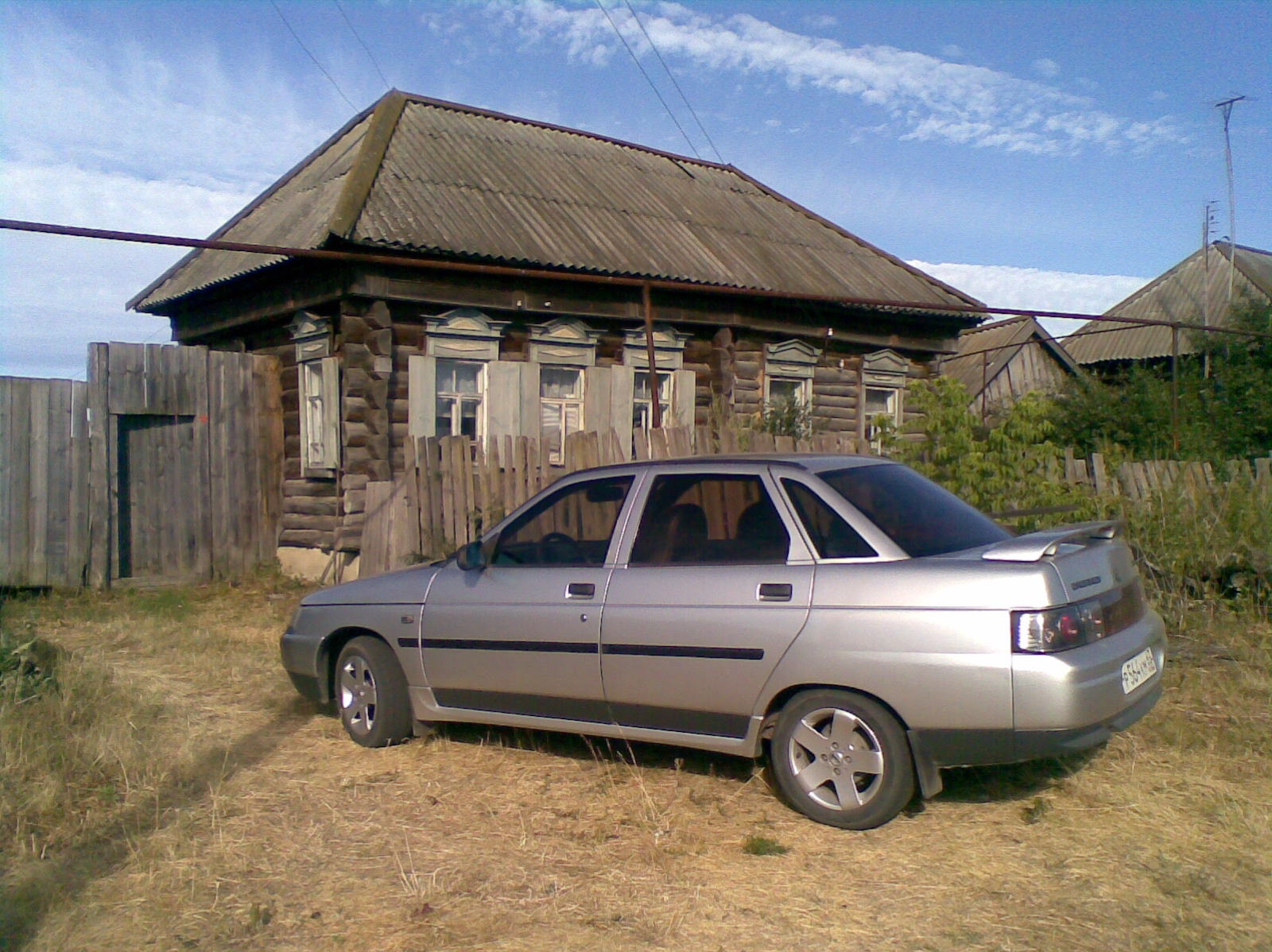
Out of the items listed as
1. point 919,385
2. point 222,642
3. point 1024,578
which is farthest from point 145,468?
point 1024,578

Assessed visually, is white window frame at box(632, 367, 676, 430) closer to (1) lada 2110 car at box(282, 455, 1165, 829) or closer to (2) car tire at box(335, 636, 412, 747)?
(1) lada 2110 car at box(282, 455, 1165, 829)

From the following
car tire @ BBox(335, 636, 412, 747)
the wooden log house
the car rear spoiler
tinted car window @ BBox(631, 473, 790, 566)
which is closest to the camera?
the car rear spoiler

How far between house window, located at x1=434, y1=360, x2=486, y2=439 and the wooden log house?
0.02m

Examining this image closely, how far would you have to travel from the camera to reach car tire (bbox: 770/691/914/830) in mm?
4227

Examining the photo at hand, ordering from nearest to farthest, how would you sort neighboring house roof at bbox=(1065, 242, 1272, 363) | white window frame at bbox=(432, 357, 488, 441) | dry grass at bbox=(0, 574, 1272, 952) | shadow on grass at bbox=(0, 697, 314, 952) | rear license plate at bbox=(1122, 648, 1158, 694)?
1. dry grass at bbox=(0, 574, 1272, 952)
2. shadow on grass at bbox=(0, 697, 314, 952)
3. rear license plate at bbox=(1122, 648, 1158, 694)
4. white window frame at bbox=(432, 357, 488, 441)
5. neighboring house roof at bbox=(1065, 242, 1272, 363)

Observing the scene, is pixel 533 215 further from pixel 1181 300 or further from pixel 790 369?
pixel 1181 300

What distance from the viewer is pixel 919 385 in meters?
8.62

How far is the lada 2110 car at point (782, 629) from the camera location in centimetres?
405

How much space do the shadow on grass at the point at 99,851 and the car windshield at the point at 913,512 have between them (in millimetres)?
3255

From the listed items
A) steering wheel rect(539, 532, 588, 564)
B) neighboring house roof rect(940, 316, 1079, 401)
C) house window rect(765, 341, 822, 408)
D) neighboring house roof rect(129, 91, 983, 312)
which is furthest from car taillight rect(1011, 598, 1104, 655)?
neighboring house roof rect(940, 316, 1079, 401)

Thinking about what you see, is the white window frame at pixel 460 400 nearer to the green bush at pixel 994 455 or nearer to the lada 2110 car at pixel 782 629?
the green bush at pixel 994 455

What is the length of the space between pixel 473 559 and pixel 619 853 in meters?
1.80

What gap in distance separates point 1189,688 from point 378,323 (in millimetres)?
8344

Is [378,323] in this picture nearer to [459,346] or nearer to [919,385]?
[459,346]
